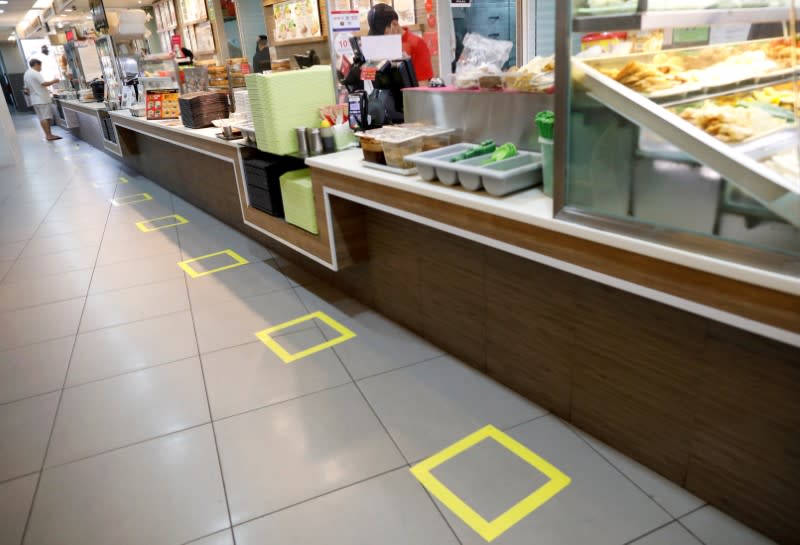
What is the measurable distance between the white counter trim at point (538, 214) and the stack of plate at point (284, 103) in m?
0.37

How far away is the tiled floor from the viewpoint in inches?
68.6

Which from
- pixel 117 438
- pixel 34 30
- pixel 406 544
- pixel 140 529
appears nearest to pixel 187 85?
pixel 117 438

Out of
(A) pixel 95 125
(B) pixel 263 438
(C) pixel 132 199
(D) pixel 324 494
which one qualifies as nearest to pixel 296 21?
(C) pixel 132 199

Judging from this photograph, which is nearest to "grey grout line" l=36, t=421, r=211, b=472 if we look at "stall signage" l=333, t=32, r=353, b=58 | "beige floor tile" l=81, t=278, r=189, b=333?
"beige floor tile" l=81, t=278, r=189, b=333

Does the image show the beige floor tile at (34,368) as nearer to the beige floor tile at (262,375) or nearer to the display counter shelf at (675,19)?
the beige floor tile at (262,375)

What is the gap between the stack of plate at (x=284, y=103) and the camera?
3.04 meters

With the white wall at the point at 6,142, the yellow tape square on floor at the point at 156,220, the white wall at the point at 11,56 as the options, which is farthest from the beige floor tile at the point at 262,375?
the white wall at the point at 11,56

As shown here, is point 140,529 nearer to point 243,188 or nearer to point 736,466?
point 736,466

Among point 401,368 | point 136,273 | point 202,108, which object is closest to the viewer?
point 401,368

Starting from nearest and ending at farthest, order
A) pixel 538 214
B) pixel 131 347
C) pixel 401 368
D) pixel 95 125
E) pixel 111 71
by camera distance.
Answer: pixel 538 214 < pixel 401 368 < pixel 131 347 < pixel 111 71 < pixel 95 125

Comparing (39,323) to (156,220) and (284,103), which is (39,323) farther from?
(156,220)

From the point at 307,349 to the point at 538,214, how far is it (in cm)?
156

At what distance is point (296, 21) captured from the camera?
732cm

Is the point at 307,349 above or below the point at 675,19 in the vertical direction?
below
